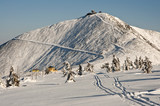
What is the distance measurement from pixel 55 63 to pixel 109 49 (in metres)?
36.2

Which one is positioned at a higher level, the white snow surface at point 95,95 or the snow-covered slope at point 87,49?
the snow-covered slope at point 87,49

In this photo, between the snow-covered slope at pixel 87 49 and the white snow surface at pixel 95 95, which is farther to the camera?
the snow-covered slope at pixel 87 49

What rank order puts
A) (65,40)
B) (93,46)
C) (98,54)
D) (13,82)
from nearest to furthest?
1. (13,82)
2. (98,54)
3. (93,46)
4. (65,40)

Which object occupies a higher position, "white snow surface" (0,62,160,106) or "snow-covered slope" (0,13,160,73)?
"snow-covered slope" (0,13,160,73)

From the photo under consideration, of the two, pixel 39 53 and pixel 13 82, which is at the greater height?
pixel 39 53

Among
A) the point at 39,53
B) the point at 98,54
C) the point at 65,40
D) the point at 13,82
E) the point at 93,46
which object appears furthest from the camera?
the point at 65,40

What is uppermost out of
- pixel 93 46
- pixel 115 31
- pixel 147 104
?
pixel 115 31

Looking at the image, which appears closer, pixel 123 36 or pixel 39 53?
pixel 123 36

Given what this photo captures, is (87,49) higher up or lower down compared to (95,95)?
higher up

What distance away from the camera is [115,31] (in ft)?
593

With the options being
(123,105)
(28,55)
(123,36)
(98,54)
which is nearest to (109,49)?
(98,54)

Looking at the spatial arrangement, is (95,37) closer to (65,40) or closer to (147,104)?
(65,40)

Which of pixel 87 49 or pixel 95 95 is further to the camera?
pixel 87 49

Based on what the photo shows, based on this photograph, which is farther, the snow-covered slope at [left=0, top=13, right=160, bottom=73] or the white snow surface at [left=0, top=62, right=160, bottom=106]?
the snow-covered slope at [left=0, top=13, right=160, bottom=73]
